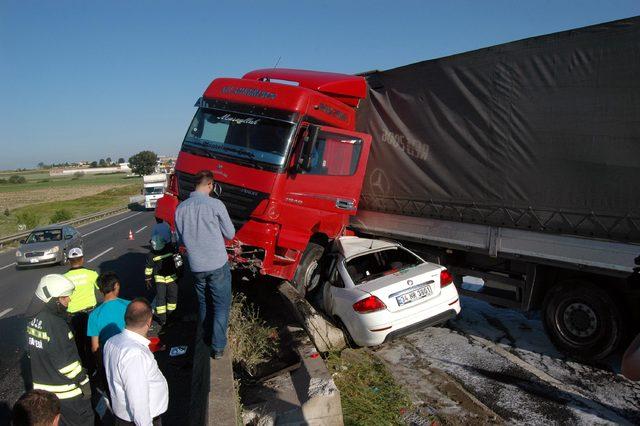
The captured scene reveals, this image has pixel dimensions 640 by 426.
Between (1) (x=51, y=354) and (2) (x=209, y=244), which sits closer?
(1) (x=51, y=354)

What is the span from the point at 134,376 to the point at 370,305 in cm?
335

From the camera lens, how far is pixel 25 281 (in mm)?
13398

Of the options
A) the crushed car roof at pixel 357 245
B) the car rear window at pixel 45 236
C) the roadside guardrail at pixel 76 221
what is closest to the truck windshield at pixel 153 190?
the roadside guardrail at pixel 76 221

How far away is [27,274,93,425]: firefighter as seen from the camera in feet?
12.7

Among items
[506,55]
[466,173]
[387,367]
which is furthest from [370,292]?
[506,55]

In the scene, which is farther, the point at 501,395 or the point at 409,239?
the point at 409,239

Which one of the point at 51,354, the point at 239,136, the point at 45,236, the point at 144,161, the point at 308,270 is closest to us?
the point at 51,354

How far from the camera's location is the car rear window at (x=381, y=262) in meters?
6.81

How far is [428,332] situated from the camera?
7.11 m

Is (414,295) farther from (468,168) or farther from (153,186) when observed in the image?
(153,186)

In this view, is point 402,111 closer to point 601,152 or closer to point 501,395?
point 601,152

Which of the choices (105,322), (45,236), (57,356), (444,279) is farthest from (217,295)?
(45,236)

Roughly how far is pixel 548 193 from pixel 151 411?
486cm

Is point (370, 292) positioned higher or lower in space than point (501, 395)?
higher
